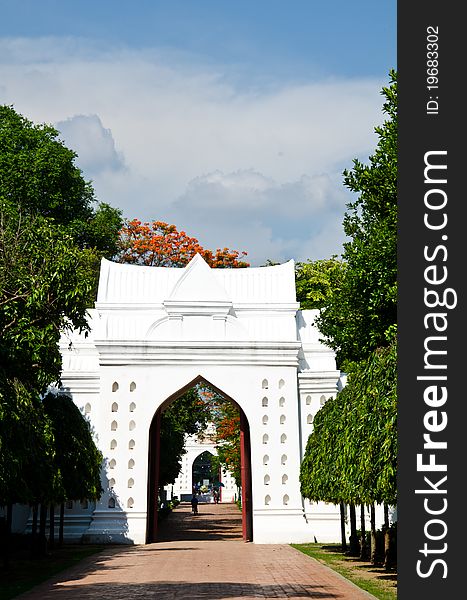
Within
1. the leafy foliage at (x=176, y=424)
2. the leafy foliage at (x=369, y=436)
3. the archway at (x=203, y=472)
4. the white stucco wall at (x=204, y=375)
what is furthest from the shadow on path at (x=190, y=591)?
the archway at (x=203, y=472)

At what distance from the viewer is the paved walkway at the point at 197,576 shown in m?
12.9

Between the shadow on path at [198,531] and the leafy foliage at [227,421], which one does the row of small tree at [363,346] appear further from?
the leafy foliage at [227,421]

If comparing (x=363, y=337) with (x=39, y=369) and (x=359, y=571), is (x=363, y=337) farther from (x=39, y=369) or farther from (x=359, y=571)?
(x=39, y=369)

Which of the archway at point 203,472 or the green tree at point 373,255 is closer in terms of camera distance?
the green tree at point 373,255

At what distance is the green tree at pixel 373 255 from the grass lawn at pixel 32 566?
8.48 meters

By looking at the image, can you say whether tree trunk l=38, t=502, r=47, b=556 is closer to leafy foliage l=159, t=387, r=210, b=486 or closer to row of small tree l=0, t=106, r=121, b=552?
row of small tree l=0, t=106, r=121, b=552

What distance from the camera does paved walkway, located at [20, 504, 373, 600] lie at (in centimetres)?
1287

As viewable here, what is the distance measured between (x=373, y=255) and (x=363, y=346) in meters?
2.92

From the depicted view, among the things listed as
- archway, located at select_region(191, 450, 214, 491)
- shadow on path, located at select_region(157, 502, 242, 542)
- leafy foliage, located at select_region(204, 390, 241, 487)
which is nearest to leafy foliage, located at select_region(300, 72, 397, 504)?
shadow on path, located at select_region(157, 502, 242, 542)

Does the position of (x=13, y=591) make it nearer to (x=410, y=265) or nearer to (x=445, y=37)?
(x=410, y=265)

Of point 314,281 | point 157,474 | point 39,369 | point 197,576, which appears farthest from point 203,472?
point 197,576

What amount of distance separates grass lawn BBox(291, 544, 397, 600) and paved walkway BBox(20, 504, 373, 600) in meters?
0.27

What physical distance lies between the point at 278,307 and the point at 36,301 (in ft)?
36.0

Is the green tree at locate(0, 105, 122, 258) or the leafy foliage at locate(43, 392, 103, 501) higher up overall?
the green tree at locate(0, 105, 122, 258)
